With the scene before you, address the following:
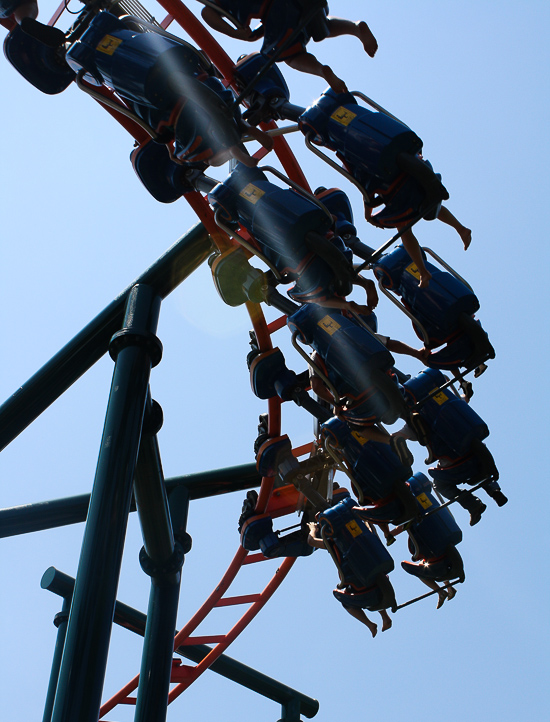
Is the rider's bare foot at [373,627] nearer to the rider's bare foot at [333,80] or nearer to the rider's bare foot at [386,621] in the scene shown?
the rider's bare foot at [386,621]

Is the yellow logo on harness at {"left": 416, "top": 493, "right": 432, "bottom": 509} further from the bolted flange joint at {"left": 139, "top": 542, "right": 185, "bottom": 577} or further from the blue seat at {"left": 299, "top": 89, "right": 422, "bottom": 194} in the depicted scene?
the blue seat at {"left": 299, "top": 89, "right": 422, "bottom": 194}

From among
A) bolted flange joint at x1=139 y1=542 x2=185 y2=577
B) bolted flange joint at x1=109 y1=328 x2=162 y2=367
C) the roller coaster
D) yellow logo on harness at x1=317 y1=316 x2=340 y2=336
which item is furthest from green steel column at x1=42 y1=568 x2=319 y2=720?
yellow logo on harness at x1=317 y1=316 x2=340 y2=336

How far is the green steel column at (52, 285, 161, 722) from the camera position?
3719 millimetres

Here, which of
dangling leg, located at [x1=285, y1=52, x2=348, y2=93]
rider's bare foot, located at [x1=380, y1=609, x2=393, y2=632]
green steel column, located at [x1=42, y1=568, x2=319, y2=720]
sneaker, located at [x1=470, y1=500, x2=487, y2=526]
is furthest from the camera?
green steel column, located at [x1=42, y1=568, x2=319, y2=720]

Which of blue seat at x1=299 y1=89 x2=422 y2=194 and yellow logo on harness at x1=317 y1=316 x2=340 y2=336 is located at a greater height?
blue seat at x1=299 y1=89 x2=422 y2=194

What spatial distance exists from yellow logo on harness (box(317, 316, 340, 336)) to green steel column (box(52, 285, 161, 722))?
1.15m

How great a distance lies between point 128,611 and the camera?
8141 mm

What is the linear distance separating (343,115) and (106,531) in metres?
2.56

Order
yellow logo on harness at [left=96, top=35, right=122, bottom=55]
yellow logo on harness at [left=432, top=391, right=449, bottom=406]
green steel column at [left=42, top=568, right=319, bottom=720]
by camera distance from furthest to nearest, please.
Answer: green steel column at [left=42, top=568, right=319, bottom=720], yellow logo on harness at [left=432, top=391, right=449, bottom=406], yellow logo on harness at [left=96, top=35, right=122, bottom=55]

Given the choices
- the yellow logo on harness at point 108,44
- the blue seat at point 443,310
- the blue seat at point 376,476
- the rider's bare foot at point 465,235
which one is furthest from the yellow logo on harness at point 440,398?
the yellow logo on harness at point 108,44

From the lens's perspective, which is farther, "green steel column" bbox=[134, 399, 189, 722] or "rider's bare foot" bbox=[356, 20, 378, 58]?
"green steel column" bbox=[134, 399, 189, 722]

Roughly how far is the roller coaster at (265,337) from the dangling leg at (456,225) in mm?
12

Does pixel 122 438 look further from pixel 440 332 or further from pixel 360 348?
pixel 440 332

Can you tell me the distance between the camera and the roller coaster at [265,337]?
4.14 m
